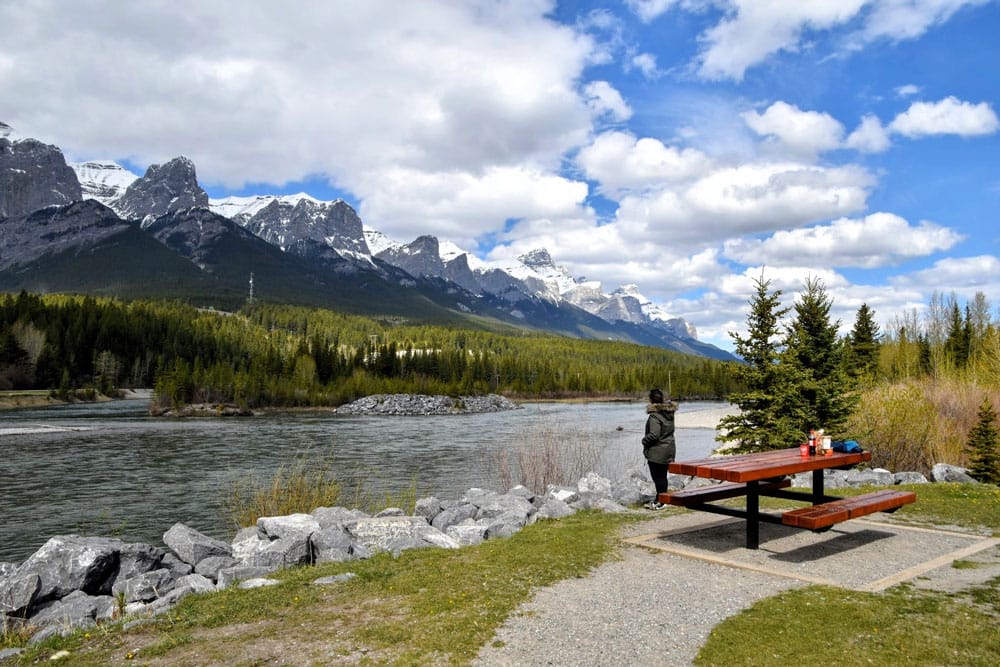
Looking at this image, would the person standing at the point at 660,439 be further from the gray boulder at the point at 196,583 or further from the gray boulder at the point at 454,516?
the gray boulder at the point at 196,583

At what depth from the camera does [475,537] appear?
11.8 metres

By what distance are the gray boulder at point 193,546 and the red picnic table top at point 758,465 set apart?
29.1ft

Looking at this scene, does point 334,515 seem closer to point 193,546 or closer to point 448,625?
point 193,546

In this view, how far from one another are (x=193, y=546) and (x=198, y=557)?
25cm

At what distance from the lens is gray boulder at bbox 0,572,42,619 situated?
970 cm

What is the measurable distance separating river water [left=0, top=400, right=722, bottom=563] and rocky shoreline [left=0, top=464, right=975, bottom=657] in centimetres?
519

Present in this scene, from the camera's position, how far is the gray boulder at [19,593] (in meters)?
9.70

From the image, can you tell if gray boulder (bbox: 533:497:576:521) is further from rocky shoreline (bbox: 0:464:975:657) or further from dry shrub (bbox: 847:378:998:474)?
dry shrub (bbox: 847:378:998:474)

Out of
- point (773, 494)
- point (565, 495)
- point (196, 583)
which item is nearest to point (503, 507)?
point (565, 495)

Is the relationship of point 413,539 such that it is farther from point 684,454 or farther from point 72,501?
point 684,454

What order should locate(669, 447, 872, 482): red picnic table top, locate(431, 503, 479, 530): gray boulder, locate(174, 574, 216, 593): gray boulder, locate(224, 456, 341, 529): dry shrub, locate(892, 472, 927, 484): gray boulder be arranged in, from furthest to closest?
locate(892, 472, 927, 484): gray boulder → locate(224, 456, 341, 529): dry shrub → locate(431, 503, 479, 530): gray boulder → locate(174, 574, 216, 593): gray boulder → locate(669, 447, 872, 482): red picnic table top

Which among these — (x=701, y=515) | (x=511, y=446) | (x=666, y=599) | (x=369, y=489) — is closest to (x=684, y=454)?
(x=511, y=446)

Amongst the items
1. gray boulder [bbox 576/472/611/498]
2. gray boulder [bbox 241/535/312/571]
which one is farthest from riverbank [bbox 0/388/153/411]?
gray boulder [bbox 241/535/312/571]

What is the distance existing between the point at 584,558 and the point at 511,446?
28.9m
